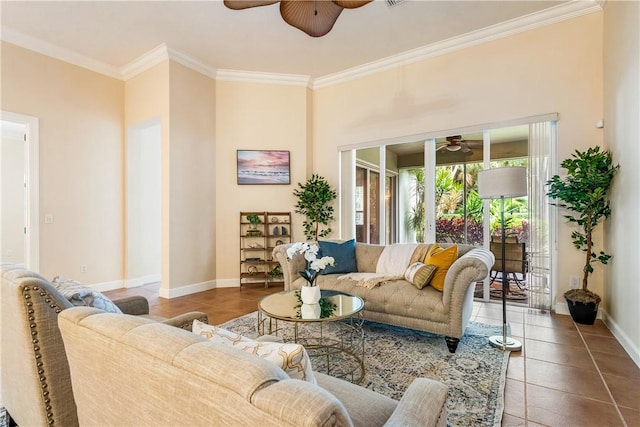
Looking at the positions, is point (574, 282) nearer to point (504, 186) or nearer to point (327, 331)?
point (504, 186)

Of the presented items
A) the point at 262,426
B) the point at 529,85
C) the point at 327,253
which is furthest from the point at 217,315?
the point at 529,85

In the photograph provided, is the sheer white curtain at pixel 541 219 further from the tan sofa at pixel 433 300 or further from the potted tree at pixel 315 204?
the potted tree at pixel 315 204

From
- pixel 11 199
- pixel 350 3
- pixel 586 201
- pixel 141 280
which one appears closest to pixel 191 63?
pixel 350 3

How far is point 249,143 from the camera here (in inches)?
207

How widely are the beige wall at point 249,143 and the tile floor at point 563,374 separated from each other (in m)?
1.63

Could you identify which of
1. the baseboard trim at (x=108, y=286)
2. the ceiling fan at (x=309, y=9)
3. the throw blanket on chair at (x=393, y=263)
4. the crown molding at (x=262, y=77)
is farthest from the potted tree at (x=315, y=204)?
the baseboard trim at (x=108, y=286)

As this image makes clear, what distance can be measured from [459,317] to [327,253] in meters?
1.64

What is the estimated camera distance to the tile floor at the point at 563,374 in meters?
1.84

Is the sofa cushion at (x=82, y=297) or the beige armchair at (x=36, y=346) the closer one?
the beige armchair at (x=36, y=346)

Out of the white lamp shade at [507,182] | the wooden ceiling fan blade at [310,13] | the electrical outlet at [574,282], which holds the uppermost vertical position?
the wooden ceiling fan blade at [310,13]

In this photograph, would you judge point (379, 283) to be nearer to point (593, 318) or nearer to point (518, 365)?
point (518, 365)

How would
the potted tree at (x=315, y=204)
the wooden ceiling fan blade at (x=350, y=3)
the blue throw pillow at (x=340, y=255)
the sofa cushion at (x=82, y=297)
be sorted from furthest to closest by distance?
the potted tree at (x=315, y=204) → the blue throw pillow at (x=340, y=255) → the wooden ceiling fan blade at (x=350, y=3) → the sofa cushion at (x=82, y=297)

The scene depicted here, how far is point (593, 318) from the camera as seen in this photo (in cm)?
323

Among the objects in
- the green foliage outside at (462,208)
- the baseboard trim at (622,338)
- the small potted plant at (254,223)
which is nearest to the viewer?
the baseboard trim at (622,338)
